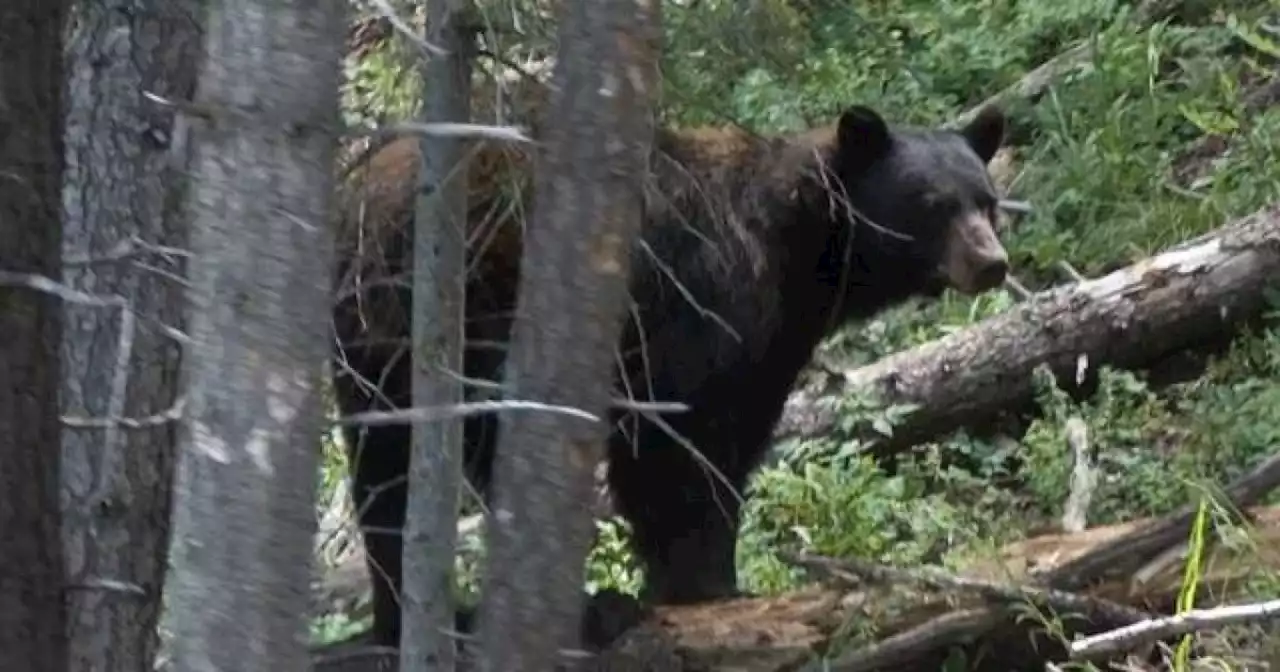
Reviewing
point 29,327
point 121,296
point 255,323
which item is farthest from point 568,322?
point 121,296

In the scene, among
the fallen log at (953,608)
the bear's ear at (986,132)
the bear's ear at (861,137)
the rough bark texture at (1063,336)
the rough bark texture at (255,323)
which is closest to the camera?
the rough bark texture at (255,323)

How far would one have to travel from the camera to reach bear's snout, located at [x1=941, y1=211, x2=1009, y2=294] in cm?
714

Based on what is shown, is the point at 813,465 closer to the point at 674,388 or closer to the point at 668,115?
the point at 674,388

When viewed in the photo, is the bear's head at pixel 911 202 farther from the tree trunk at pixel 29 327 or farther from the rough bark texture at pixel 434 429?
the tree trunk at pixel 29 327

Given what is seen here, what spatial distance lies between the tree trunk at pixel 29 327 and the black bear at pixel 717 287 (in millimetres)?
1685

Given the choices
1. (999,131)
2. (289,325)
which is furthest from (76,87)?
(999,131)

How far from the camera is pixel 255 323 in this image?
3443 mm

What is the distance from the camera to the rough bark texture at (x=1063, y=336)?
8.47 metres

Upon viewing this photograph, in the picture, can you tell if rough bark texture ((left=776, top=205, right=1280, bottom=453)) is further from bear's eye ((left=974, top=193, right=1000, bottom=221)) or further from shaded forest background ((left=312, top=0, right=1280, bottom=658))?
bear's eye ((left=974, top=193, right=1000, bottom=221))

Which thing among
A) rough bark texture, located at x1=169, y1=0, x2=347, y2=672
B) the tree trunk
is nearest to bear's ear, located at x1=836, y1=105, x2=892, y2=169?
the tree trunk

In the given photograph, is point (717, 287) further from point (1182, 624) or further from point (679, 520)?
point (1182, 624)

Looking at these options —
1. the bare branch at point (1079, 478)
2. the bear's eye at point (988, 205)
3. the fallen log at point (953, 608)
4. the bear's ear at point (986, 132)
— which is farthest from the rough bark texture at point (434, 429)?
the bear's ear at point (986, 132)

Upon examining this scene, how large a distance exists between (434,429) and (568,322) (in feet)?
3.32

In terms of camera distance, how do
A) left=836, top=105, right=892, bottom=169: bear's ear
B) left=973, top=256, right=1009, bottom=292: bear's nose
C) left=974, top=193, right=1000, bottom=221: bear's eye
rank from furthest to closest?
left=974, top=193, right=1000, bottom=221: bear's eye → left=836, top=105, right=892, bottom=169: bear's ear → left=973, top=256, right=1009, bottom=292: bear's nose
